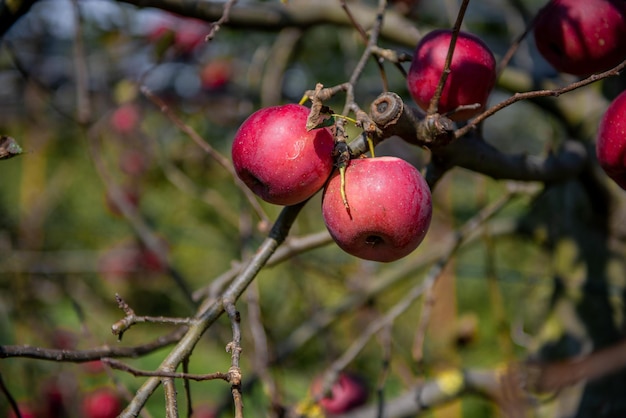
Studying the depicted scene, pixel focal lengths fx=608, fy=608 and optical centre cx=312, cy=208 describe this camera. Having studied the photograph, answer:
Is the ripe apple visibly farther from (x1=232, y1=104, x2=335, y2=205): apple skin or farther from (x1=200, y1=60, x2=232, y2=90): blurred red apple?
(x1=200, y1=60, x2=232, y2=90): blurred red apple

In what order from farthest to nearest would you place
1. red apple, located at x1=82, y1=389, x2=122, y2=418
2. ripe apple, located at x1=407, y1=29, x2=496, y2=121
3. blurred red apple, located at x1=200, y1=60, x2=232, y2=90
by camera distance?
1. blurred red apple, located at x1=200, y1=60, x2=232, y2=90
2. red apple, located at x1=82, y1=389, x2=122, y2=418
3. ripe apple, located at x1=407, y1=29, x2=496, y2=121

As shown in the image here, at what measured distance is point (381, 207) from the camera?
2.45ft

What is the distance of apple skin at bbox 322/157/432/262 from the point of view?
75cm

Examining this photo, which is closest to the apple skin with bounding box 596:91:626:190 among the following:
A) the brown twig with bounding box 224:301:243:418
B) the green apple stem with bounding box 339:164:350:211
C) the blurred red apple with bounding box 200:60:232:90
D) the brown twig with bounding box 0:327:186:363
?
the green apple stem with bounding box 339:164:350:211

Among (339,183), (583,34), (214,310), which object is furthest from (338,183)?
(583,34)

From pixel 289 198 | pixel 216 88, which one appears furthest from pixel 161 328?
pixel 289 198

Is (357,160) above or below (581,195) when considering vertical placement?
above

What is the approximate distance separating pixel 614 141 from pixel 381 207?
1.22 ft

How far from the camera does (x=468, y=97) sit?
2.91ft

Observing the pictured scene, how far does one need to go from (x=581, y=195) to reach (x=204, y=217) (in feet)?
6.75

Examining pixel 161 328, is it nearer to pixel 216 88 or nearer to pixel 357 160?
A: pixel 216 88

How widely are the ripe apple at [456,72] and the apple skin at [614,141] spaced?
0.17m

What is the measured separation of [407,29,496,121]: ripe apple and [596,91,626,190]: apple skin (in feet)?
0.57

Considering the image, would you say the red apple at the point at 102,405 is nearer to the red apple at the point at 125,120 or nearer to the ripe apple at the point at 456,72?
the red apple at the point at 125,120
